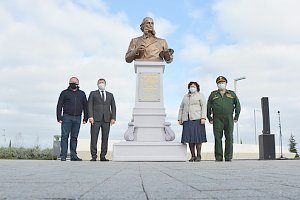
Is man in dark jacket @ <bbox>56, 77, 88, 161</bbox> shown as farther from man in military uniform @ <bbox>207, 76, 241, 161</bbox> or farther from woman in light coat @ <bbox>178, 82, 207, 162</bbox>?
man in military uniform @ <bbox>207, 76, 241, 161</bbox>

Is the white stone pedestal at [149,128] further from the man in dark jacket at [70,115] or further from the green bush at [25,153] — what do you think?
the green bush at [25,153]

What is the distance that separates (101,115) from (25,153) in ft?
26.2

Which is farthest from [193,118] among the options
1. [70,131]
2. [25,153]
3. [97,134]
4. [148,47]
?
[25,153]

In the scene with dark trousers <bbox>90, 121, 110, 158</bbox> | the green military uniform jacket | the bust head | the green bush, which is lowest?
the green bush

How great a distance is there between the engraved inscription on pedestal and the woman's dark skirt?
1678 millimetres

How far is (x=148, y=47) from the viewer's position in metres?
11.5

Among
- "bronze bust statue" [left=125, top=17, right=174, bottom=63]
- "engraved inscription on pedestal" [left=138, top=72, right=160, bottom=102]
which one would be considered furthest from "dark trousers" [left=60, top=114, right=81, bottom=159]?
"bronze bust statue" [left=125, top=17, right=174, bottom=63]

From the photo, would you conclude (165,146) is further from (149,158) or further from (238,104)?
(238,104)

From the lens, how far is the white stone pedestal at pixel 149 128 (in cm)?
1021

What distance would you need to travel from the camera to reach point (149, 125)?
10805mm

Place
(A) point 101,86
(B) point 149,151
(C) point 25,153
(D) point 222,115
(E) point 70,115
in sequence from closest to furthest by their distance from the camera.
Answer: (D) point 222,115
(E) point 70,115
(A) point 101,86
(B) point 149,151
(C) point 25,153

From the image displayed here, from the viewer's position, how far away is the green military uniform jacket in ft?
30.2

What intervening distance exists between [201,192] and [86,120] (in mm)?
8023

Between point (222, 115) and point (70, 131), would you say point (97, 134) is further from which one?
point (222, 115)
